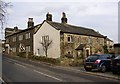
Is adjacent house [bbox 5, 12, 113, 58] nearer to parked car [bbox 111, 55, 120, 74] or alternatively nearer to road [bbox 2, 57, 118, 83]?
road [bbox 2, 57, 118, 83]

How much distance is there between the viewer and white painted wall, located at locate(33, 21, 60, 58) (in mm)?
49578

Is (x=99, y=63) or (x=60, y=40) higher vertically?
(x=60, y=40)

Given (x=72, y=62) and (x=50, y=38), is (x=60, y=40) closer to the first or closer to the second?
(x=50, y=38)

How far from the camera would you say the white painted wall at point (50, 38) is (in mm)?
49578

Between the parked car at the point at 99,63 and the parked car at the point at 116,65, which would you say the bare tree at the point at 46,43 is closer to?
the parked car at the point at 99,63

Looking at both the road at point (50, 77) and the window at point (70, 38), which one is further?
the window at point (70, 38)

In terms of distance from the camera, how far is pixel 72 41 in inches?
2034

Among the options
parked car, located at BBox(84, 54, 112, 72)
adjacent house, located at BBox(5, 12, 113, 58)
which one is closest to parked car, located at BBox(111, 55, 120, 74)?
parked car, located at BBox(84, 54, 112, 72)

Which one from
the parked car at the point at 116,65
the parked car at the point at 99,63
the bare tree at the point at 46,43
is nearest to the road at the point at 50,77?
the parked car at the point at 99,63

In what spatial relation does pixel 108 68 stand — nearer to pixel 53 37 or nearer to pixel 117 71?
pixel 117 71

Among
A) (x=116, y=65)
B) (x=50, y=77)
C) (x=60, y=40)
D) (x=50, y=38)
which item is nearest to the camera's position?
(x=50, y=77)

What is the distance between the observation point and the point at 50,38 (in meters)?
51.8

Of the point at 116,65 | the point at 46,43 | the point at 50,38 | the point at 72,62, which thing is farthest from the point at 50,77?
the point at 46,43

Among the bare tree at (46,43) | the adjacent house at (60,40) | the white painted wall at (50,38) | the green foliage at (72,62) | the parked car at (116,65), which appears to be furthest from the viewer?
the bare tree at (46,43)
